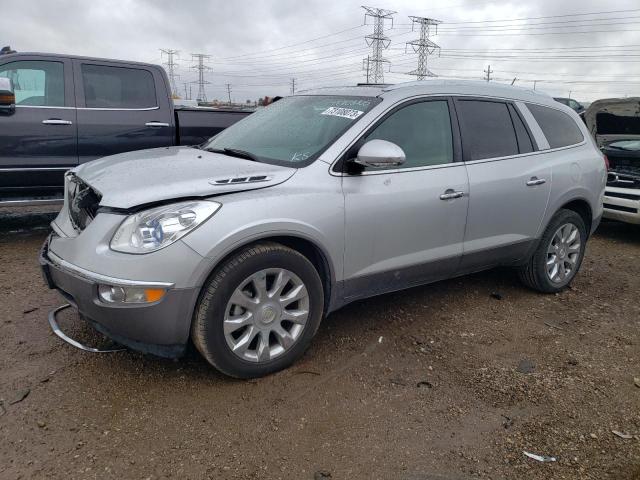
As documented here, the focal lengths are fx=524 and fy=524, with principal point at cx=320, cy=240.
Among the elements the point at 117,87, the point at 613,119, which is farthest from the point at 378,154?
the point at 613,119

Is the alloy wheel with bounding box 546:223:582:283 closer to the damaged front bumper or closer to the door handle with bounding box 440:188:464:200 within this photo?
the door handle with bounding box 440:188:464:200

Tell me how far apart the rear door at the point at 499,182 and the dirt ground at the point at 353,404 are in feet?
1.91

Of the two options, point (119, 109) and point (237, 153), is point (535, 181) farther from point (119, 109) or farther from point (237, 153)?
point (119, 109)

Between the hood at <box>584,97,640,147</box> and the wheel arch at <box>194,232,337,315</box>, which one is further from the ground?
the hood at <box>584,97,640,147</box>

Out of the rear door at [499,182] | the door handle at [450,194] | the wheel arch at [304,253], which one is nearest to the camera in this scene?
the wheel arch at [304,253]

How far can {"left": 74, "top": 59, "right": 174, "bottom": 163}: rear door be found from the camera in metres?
5.78

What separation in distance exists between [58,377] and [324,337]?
1.63 meters

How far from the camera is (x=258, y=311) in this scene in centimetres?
287

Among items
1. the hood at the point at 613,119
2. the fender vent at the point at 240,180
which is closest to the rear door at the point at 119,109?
the fender vent at the point at 240,180

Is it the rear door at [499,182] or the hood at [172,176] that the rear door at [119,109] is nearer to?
the hood at [172,176]

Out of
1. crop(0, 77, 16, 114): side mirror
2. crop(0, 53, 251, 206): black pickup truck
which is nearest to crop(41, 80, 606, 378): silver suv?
crop(0, 77, 16, 114): side mirror

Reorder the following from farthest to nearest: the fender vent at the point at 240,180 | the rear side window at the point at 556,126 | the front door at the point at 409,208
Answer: the rear side window at the point at 556,126, the front door at the point at 409,208, the fender vent at the point at 240,180

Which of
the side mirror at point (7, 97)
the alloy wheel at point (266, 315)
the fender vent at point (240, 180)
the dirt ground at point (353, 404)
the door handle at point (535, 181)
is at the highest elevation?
the side mirror at point (7, 97)

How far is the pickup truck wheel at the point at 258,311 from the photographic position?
2.71 m
